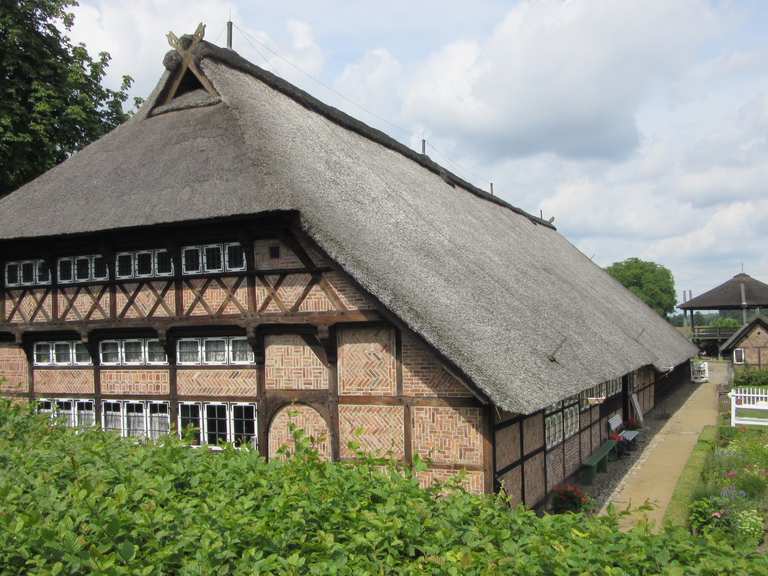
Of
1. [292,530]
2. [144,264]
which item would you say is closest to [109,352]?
[144,264]

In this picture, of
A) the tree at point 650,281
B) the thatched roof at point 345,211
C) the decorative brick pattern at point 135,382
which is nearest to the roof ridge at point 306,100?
the thatched roof at point 345,211

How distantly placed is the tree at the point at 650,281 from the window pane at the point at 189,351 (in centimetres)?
9095

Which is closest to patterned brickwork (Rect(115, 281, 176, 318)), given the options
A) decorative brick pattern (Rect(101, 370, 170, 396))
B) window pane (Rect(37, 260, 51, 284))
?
decorative brick pattern (Rect(101, 370, 170, 396))

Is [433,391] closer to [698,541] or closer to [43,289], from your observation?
[698,541]

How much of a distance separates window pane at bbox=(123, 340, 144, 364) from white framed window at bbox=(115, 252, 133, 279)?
4.83ft

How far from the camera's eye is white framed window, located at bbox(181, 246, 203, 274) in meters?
14.1

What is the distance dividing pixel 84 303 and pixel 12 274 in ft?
8.37

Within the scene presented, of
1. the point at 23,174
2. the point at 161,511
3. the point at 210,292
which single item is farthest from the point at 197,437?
the point at 23,174

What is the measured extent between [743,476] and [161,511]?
12536 mm

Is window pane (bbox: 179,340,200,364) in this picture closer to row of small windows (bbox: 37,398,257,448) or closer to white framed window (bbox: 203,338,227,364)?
white framed window (bbox: 203,338,227,364)

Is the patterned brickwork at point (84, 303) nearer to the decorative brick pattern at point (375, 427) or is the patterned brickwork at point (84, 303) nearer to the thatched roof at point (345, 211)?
the thatched roof at point (345, 211)

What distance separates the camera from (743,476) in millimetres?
13922

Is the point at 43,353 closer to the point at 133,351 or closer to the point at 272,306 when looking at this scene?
the point at 133,351

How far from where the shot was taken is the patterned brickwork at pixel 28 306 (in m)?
15.7
